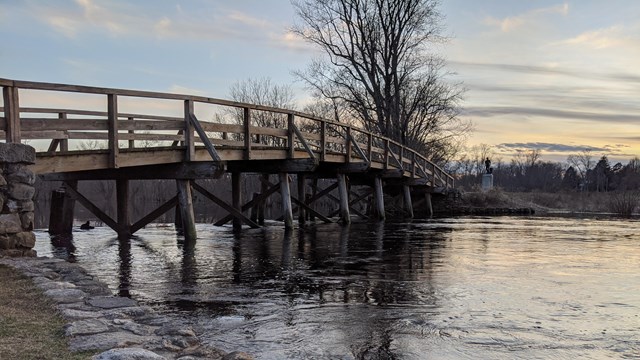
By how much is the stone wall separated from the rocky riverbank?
1.29 meters

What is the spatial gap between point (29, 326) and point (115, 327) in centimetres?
65

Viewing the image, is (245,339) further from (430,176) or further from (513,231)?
(430,176)

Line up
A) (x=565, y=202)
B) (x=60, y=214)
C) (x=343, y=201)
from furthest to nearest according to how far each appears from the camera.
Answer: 1. (x=565, y=202)
2. (x=343, y=201)
3. (x=60, y=214)

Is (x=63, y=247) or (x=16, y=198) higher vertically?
(x=16, y=198)

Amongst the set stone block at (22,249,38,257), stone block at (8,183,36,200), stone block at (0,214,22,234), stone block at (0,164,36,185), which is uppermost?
stone block at (0,164,36,185)

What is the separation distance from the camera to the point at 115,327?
193 inches

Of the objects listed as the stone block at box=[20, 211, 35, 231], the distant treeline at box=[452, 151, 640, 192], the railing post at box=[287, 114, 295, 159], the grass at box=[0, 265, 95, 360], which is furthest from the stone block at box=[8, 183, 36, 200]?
the distant treeline at box=[452, 151, 640, 192]

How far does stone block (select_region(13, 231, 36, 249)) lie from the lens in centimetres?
834

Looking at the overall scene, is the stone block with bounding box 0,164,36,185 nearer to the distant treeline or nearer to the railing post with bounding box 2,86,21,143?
the railing post with bounding box 2,86,21,143

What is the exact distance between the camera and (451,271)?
9516 millimetres

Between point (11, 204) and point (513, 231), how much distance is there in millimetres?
14733

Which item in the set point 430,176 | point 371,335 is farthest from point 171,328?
point 430,176

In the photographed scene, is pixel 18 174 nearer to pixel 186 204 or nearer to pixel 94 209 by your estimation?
pixel 186 204

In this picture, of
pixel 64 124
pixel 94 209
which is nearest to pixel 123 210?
pixel 94 209
